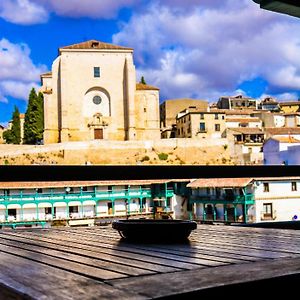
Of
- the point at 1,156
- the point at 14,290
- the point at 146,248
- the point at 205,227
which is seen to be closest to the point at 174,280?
the point at 14,290

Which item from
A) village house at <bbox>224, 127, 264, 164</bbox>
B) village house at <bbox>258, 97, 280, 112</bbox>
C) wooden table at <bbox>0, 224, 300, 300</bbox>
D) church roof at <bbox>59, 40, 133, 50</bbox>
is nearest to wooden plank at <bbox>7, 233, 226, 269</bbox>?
wooden table at <bbox>0, 224, 300, 300</bbox>

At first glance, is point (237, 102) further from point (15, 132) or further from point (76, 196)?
point (76, 196)

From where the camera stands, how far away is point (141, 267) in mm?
1180

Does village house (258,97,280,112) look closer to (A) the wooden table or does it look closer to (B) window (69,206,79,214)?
(B) window (69,206,79,214)

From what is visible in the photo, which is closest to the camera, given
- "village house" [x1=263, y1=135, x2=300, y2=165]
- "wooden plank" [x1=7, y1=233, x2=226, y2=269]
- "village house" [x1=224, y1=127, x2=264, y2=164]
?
"wooden plank" [x1=7, y1=233, x2=226, y2=269]

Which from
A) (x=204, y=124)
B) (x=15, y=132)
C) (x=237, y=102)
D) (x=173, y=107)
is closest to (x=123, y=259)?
(x=204, y=124)

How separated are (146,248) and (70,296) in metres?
0.68

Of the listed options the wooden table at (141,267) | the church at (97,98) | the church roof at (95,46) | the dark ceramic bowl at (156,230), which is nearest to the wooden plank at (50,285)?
the wooden table at (141,267)

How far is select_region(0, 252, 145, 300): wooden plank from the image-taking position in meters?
0.89

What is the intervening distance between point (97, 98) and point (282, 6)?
3898 cm

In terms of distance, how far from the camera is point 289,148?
29344 millimetres

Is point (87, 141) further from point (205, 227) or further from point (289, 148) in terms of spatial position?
point (205, 227)

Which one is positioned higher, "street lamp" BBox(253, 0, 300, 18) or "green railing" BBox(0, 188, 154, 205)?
"street lamp" BBox(253, 0, 300, 18)

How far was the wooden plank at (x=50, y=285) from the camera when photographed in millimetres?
886
